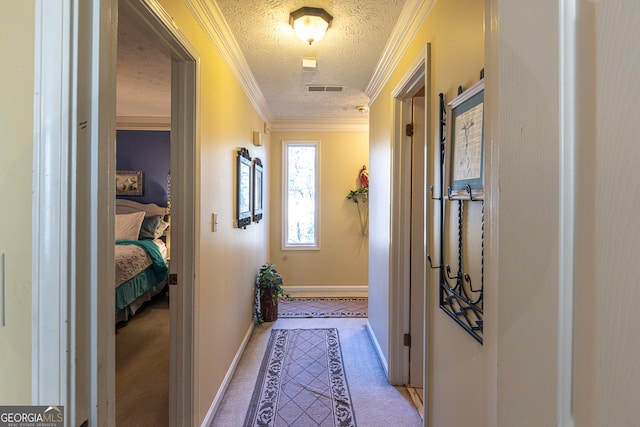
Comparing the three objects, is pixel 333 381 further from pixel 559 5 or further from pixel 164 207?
pixel 164 207

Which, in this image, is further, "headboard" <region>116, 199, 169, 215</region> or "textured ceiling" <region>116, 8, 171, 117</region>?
"headboard" <region>116, 199, 169, 215</region>

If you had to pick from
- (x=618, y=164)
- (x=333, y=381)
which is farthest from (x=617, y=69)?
(x=333, y=381)

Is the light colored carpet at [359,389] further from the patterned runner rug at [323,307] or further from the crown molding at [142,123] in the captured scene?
the crown molding at [142,123]

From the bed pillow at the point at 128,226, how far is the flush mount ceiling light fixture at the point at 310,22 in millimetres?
3622

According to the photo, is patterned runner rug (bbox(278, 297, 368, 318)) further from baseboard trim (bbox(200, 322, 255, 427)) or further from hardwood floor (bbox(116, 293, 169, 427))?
hardwood floor (bbox(116, 293, 169, 427))

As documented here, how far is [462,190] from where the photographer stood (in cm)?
121

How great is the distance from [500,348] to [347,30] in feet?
7.26

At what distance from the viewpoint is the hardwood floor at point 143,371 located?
1.99 m

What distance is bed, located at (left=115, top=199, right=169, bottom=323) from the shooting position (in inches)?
127

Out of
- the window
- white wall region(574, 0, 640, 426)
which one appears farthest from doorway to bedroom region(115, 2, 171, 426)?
the window

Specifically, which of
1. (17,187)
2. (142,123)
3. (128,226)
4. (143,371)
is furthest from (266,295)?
(142,123)

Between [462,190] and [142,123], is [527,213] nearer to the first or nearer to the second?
[462,190]

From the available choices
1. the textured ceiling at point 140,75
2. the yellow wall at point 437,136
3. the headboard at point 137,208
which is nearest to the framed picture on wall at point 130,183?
the headboard at point 137,208

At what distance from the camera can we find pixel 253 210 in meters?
3.27
